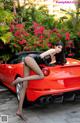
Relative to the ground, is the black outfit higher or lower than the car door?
higher

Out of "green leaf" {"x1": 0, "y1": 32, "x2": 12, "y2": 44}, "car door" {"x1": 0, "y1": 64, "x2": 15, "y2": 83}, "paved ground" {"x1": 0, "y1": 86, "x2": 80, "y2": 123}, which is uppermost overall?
"green leaf" {"x1": 0, "y1": 32, "x2": 12, "y2": 44}

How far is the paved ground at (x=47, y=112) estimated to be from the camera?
6.18m

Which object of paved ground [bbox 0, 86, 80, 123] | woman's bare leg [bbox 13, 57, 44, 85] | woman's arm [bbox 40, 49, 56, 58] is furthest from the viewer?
woman's arm [bbox 40, 49, 56, 58]

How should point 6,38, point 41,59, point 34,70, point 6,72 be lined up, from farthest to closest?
point 6,38, point 6,72, point 41,59, point 34,70

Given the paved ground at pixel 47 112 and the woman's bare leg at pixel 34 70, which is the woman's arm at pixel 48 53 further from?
the paved ground at pixel 47 112

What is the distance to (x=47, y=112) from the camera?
671 cm

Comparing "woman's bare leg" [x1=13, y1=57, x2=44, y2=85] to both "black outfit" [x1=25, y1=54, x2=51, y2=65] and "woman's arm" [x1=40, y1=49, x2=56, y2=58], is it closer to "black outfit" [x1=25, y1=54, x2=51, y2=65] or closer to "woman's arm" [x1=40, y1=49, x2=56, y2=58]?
"black outfit" [x1=25, y1=54, x2=51, y2=65]

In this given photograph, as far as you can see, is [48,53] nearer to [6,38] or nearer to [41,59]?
[41,59]

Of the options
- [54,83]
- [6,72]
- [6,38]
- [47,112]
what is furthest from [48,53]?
[6,38]

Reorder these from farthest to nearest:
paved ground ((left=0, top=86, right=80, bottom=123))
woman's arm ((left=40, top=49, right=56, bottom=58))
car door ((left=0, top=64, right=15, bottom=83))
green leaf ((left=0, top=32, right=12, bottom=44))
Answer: green leaf ((left=0, top=32, right=12, bottom=44))
car door ((left=0, top=64, right=15, bottom=83))
woman's arm ((left=40, top=49, right=56, bottom=58))
paved ground ((left=0, top=86, right=80, bottom=123))

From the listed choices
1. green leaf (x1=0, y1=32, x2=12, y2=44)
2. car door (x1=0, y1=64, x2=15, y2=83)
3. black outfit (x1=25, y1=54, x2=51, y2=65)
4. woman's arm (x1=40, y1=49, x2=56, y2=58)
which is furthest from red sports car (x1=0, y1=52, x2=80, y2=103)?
green leaf (x1=0, y1=32, x2=12, y2=44)

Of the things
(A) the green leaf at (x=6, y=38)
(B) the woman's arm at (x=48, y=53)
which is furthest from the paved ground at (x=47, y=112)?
(A) the green leaf at (x=6, y=38)

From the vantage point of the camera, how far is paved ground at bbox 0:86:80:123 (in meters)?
6.18

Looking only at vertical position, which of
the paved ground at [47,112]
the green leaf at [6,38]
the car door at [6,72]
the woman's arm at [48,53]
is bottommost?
the paved ground at [47,112]
